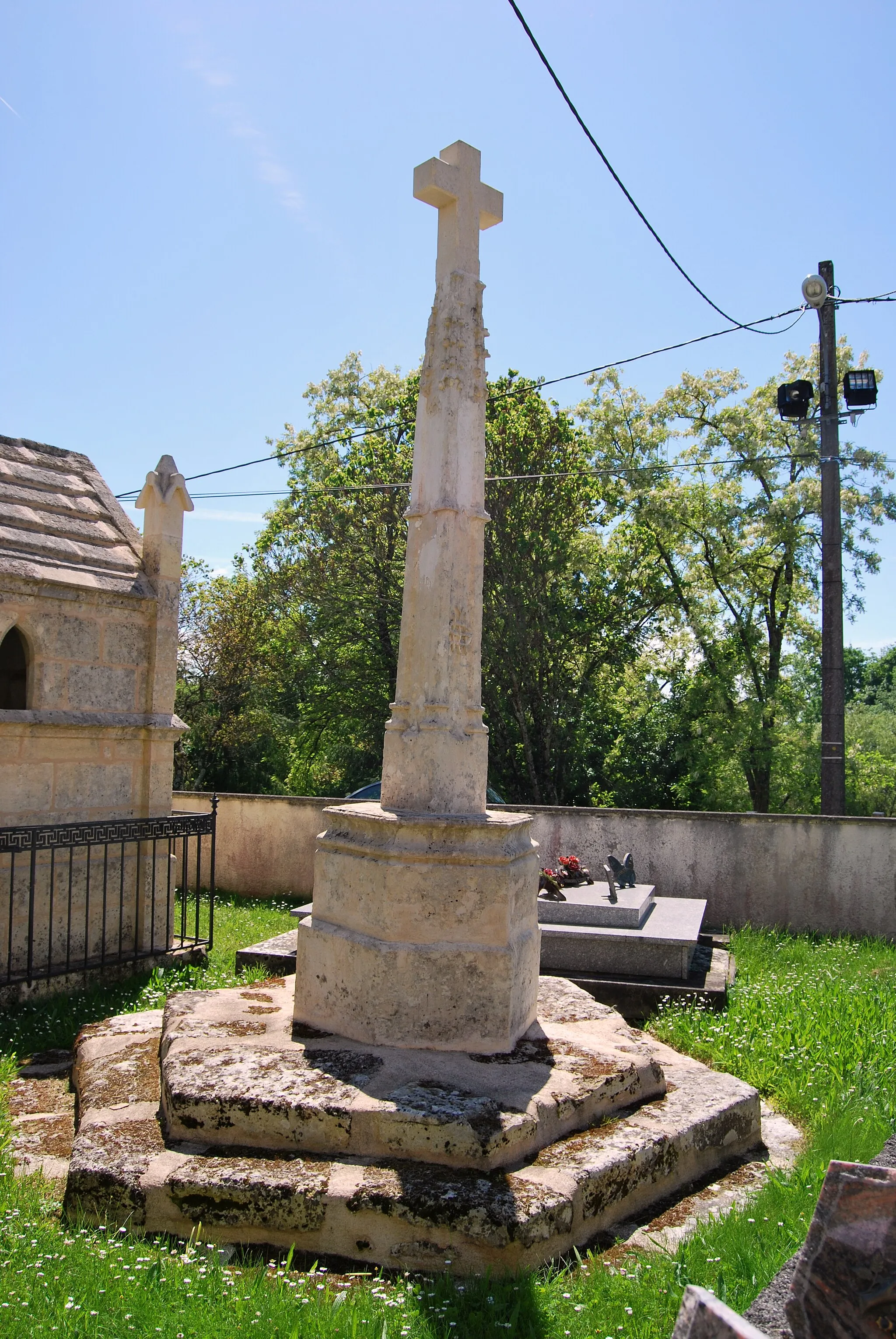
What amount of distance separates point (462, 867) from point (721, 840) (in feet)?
20.0

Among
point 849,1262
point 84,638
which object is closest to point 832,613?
point 84,638

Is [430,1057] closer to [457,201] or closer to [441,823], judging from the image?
[441,823]

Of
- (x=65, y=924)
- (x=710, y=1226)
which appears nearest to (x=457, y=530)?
(x=710, y=1226)

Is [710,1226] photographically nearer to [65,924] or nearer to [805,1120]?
[805,1120]

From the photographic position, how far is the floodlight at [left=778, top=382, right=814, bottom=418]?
1192cm

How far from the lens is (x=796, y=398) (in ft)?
39.2

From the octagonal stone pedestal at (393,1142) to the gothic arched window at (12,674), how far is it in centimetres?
506

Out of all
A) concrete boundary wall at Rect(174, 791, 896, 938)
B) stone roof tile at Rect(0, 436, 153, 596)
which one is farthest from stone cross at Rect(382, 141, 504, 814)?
concrete boundary wall at Rect(174, 791, 896, 938)

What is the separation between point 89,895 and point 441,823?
4562 millimetres

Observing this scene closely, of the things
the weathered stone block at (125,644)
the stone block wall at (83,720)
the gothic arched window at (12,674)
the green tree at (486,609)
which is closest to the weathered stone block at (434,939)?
the stone block wall at (83,720)

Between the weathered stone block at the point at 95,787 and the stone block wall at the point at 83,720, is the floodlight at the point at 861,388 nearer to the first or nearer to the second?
the stone block wall at the point at 83,720

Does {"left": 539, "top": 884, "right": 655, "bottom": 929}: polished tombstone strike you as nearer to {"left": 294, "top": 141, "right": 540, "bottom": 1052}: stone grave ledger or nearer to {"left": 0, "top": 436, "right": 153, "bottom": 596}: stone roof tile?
{"left": 294, "top": 141, "right": 540, "bottom": 1052}: stone grave ledger

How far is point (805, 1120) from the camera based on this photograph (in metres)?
4.48

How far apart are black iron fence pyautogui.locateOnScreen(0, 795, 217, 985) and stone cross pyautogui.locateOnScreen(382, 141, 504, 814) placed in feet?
11.5
